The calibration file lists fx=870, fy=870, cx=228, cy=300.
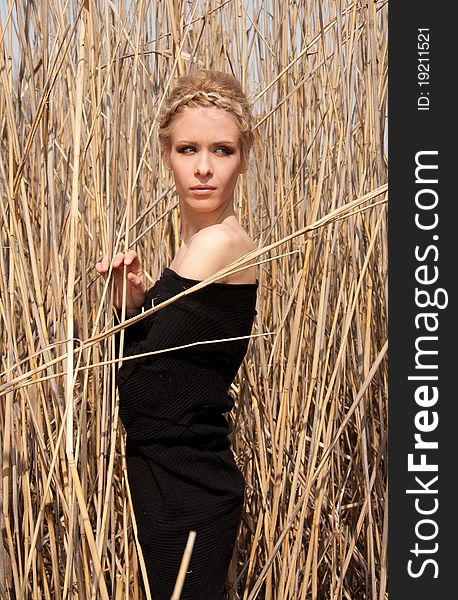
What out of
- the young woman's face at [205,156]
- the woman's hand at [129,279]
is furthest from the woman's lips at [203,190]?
the woman's hand at [129,279]

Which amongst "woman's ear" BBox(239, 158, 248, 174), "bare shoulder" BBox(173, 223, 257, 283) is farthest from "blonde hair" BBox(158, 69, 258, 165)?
"bare shoulder" BBox(173, 223, 257, 283)

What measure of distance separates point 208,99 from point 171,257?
1.00 ft

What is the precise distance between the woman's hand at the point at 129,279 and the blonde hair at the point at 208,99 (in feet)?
0.52

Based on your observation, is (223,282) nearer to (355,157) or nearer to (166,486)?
(166,486)

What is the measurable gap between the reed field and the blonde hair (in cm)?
4

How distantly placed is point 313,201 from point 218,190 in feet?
0.85

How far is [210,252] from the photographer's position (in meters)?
0.98

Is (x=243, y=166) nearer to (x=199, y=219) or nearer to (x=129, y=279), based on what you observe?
(x=199, y=219)

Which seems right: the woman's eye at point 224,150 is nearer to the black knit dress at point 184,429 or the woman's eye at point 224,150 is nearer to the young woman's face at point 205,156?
the young woman's face at point 205,156

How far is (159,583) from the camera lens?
3.40 ft

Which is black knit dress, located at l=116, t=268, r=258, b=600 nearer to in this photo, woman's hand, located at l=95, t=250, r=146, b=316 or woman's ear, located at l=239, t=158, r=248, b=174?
woman's hand, located at l=95, t=250, r=146, b=316

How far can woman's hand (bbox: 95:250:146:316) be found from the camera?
38.8 inches

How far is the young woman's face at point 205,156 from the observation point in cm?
101

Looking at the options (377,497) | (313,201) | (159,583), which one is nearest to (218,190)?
(313,201)
